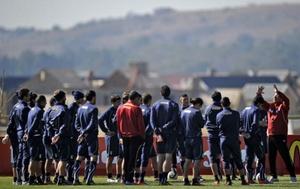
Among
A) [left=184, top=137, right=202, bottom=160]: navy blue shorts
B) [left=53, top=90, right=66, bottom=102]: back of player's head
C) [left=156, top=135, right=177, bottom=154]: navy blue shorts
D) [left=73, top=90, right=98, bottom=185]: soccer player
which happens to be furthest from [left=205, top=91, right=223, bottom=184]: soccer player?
[left=53, top=90, right=66, bottom=102]: back of player's head

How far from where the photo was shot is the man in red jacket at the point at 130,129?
28375mm

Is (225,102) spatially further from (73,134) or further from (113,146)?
(73,134)

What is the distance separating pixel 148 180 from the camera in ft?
102

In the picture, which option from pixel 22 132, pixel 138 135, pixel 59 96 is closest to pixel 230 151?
Result: pixel 138 135

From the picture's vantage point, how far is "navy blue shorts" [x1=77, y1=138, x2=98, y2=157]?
2914 centimetres

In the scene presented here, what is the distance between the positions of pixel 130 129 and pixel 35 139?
2368 mm

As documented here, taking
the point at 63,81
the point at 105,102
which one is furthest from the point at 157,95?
the point at 105,102

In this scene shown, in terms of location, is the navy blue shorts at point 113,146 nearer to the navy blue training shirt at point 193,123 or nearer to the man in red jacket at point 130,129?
the man in red jacket at point 130,129

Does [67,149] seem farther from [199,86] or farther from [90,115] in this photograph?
[199,86]

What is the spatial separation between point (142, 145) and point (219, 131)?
197 cm

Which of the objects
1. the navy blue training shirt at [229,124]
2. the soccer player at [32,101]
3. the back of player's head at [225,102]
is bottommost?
the navy blue training shirt at [229,124]

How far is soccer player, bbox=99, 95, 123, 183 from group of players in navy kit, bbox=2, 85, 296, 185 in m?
0.17

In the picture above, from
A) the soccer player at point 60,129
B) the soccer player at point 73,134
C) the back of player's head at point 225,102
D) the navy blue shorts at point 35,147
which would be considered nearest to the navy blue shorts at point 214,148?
the back of player's head at point 225,102

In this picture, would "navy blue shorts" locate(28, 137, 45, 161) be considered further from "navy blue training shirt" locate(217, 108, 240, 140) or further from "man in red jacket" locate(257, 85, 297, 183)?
"man in red jacket" locate(257, 85, 297, 183)
